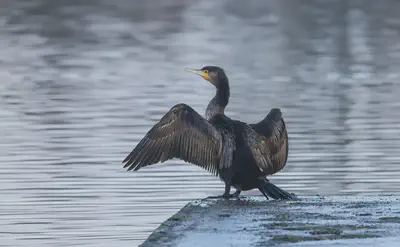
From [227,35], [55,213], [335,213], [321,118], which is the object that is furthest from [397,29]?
[335,213]

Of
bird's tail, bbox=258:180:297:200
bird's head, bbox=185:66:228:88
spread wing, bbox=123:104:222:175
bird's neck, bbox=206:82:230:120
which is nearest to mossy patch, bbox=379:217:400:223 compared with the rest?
bird's tail, bbox=258:180:297:200

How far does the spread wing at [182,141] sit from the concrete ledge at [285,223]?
0.41 meters

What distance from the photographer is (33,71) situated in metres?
30.9

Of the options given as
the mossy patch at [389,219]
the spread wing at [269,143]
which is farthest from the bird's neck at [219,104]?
the mossy patch at [389,219]

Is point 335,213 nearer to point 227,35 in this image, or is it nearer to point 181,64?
point 181,64

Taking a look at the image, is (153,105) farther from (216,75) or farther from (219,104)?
(219,104)

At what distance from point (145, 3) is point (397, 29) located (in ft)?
65.0

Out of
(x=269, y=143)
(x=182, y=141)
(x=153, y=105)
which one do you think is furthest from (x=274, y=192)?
(x=153, y=105)

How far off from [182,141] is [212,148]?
10.3 inches

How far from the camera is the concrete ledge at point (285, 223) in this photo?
8.35 metres

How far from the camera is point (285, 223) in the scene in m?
9.05

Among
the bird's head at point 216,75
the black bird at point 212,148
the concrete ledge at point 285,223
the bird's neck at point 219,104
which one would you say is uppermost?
the bird's head at point 216,75

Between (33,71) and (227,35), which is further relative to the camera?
(227,35)

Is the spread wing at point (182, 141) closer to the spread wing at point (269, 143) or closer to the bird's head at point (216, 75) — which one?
the spread wing at point (269, 143)
